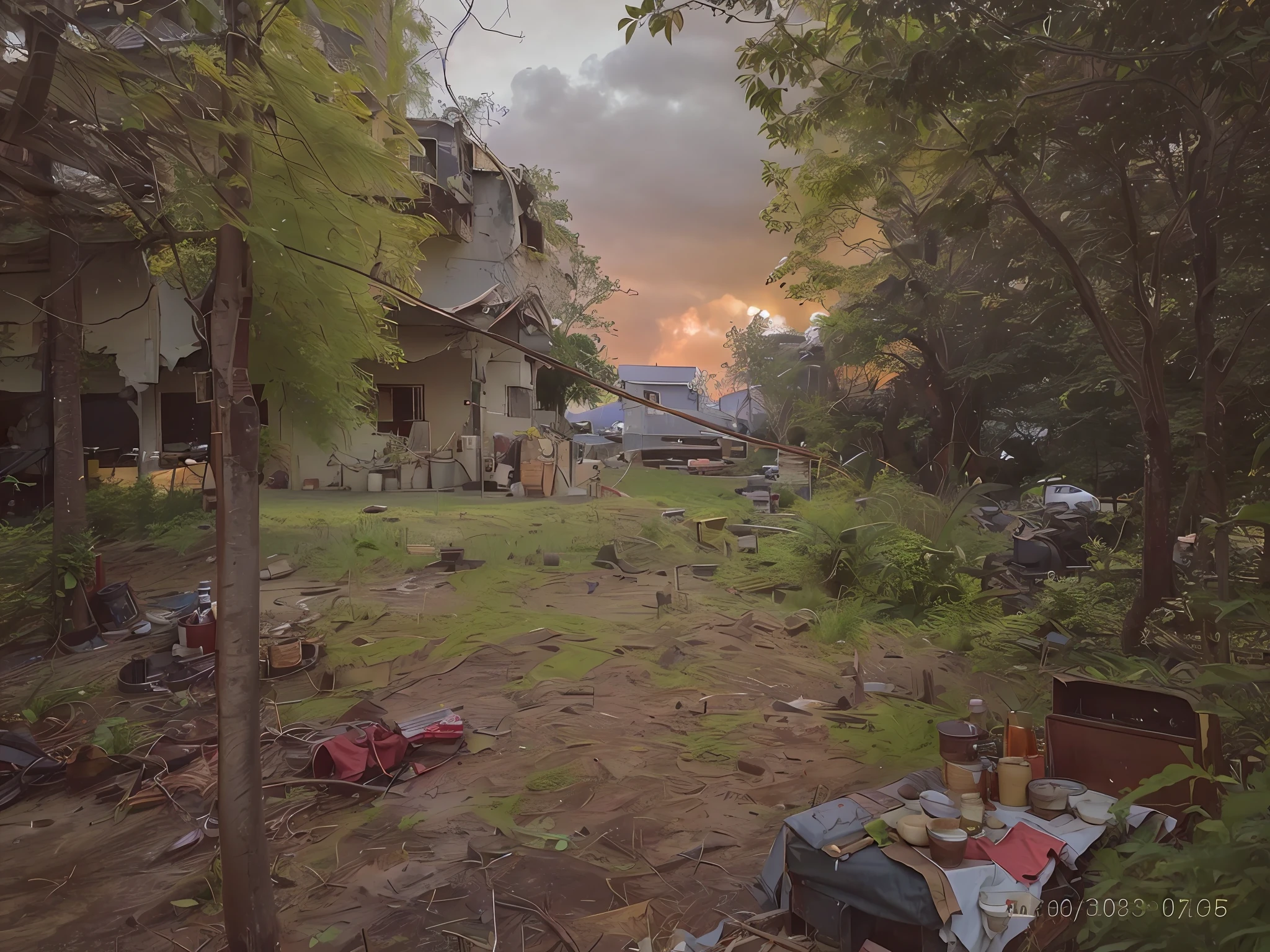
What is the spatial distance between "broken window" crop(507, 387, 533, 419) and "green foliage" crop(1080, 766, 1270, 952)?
17300 millimetres

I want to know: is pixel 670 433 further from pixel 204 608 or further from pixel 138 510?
pixel 204 608

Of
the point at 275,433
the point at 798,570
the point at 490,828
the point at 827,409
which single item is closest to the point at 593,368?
the point at 827,409

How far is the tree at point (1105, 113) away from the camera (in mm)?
5539

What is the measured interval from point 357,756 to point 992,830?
4.36 meters

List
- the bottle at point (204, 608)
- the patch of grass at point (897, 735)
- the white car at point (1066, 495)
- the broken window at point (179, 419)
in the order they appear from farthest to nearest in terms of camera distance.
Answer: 1. the white car at point (1066, 495)
2. the broken window at point (179, 419)
3. the bottle at point (204, 608)
4. the patch of grass at point (897, 735)

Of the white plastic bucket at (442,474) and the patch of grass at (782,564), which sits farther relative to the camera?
the white plastic bucket at (442,474)

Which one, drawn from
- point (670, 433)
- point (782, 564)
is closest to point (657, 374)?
point (670, 433)

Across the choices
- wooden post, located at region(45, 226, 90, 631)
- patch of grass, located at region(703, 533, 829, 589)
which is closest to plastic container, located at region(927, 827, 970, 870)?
patch of grass, located at region(703, 533, 829, 589)

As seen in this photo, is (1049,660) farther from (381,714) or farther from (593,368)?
(593,368)

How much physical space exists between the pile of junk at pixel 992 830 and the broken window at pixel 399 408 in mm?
15962

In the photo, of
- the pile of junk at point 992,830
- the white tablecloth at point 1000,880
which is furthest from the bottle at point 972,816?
the white tablecloth at point 1000,880

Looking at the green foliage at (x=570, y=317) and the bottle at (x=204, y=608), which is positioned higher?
the green foliage at (x=570, y=317)

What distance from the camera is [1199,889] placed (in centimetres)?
285

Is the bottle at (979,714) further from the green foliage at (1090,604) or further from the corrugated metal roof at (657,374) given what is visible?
the corrugated metal roof at (657,374)
